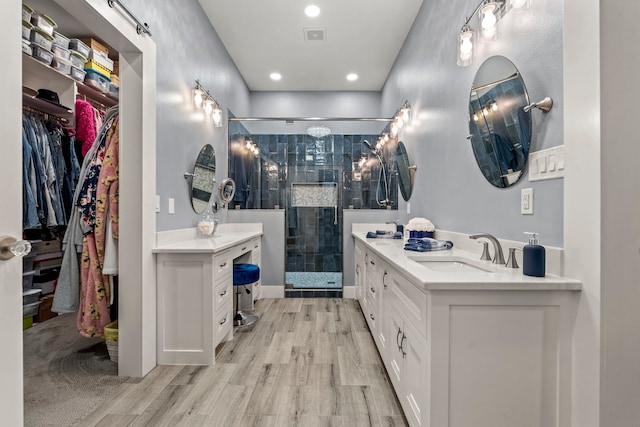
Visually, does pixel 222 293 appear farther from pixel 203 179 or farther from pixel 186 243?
pixel 203 179

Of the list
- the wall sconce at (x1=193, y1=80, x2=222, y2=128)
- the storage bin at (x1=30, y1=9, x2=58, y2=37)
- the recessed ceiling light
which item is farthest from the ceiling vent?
the storage bin at (x1=30, y1=9, x2=58, y2=37)

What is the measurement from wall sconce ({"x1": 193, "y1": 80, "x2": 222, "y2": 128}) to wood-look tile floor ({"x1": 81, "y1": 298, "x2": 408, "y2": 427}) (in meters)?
2.24

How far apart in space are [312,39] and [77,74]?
237cm

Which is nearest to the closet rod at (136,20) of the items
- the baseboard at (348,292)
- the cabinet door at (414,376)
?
the cabinet door at (414,376)

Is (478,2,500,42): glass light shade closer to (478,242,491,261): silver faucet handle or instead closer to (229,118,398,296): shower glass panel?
(478,242,491,261): silver faucet handle

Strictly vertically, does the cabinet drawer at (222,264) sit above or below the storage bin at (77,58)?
below

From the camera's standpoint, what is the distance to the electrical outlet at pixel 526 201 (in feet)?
4.76

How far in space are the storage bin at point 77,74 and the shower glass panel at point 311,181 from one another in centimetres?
172

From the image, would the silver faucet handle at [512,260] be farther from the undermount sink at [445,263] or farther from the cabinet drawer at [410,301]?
the cabinet drawer at [410,301]

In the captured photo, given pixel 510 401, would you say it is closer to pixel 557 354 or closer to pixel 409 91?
pixel 557 354

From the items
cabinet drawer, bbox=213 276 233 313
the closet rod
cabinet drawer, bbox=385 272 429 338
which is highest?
the closet rod

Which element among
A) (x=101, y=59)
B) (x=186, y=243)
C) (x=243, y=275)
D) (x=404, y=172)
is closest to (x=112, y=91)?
(x=101, y=59)

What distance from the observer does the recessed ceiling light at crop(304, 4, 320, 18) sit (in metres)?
2.97

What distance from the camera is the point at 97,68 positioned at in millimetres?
3094
